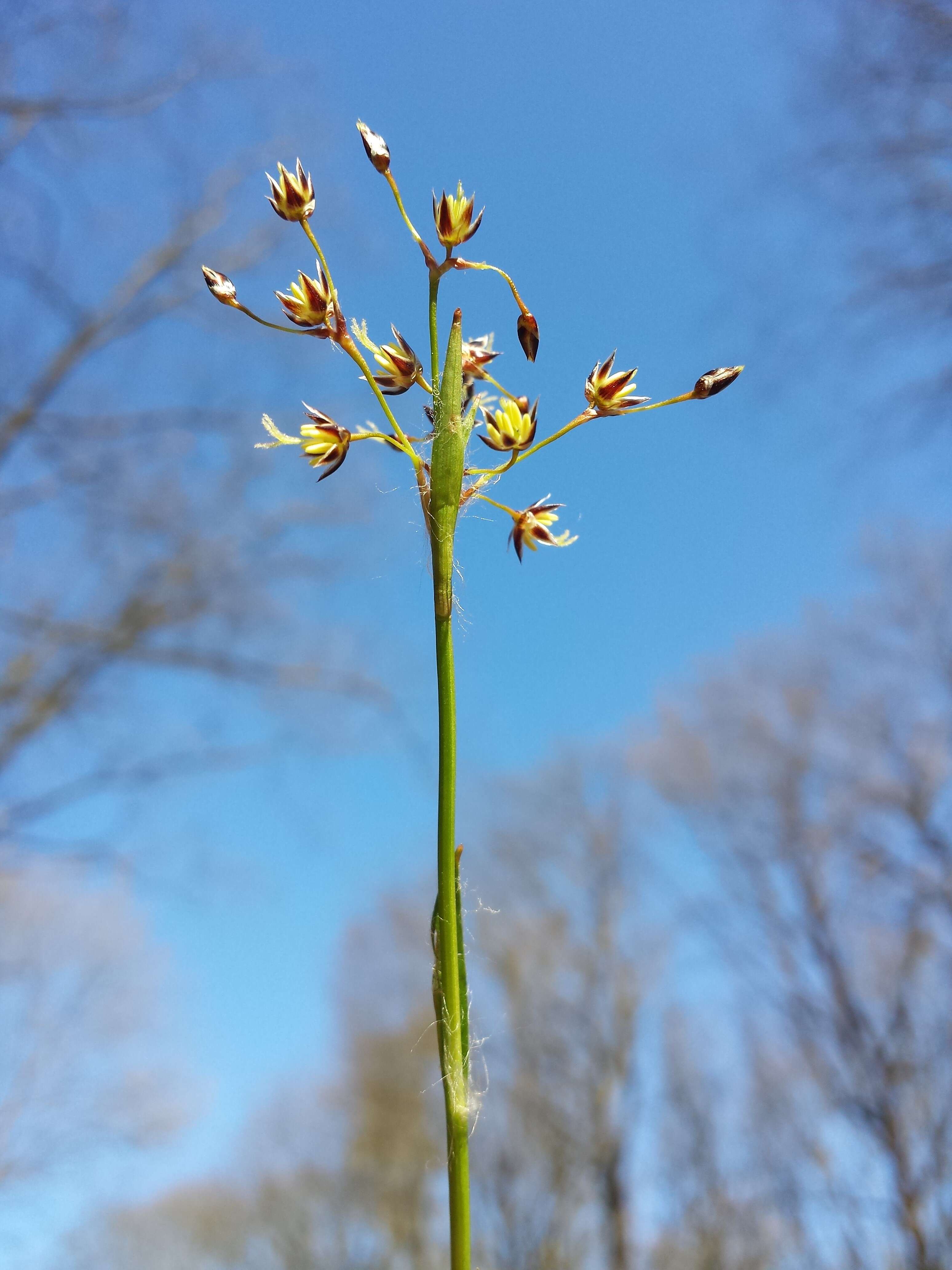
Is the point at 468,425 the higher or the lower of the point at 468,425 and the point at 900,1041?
the higher

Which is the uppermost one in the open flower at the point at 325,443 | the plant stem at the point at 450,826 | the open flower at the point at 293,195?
the open flower at the point at 293,195

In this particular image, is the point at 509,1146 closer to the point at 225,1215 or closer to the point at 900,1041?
the point at 900,1041

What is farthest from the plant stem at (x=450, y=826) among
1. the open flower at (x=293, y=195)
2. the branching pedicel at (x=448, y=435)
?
the open flower at (x=293, y=195)

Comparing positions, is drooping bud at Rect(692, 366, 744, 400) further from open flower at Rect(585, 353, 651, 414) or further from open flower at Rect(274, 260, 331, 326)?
open flower at Rect(274, 260, 331, 326)

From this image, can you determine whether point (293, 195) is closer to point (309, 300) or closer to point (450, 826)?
point (309, 300)

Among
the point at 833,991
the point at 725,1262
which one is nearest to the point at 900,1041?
the point at 833,991

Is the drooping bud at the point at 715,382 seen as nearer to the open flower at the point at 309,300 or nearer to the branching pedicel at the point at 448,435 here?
the branching pedicel at the point at 448,435

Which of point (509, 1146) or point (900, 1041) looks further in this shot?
point (509, 1146)
